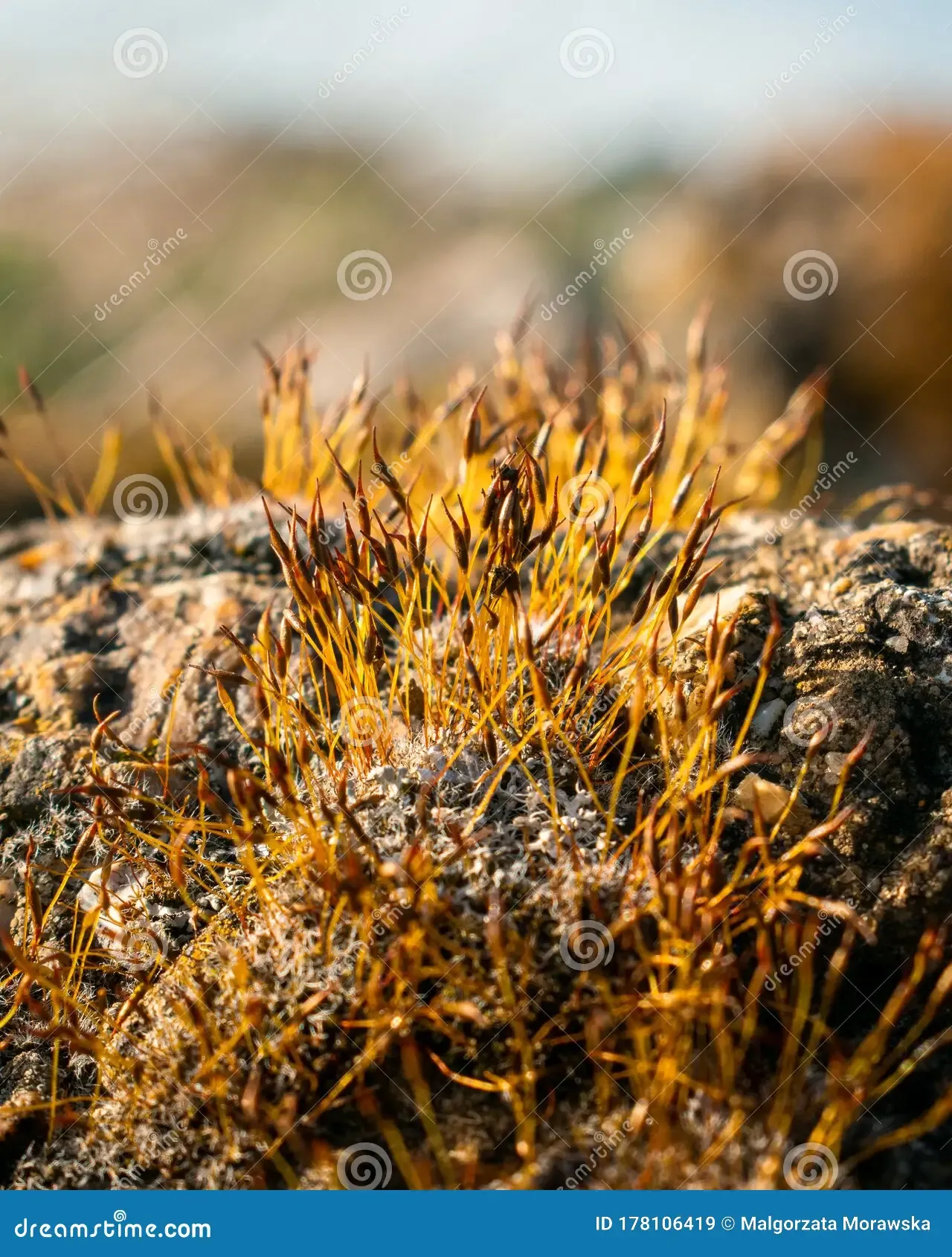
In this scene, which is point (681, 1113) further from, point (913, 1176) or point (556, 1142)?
point (913, 1176)

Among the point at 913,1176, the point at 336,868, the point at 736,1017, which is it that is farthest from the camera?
the point at 336,868

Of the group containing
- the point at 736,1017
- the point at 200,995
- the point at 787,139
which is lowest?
the point at 200,995

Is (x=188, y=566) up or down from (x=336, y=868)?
down

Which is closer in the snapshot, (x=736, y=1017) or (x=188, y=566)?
(x=736, y=1017)

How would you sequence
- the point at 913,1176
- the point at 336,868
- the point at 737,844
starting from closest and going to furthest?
the point at 913,1176, the point at 336,868, the point at 737,844

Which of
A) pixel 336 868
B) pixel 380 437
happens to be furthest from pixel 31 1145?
pixel 380 437

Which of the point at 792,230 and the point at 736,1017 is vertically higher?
the point at 792,230

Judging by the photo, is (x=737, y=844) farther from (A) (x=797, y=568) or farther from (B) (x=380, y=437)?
(B) (x=380, y=437)

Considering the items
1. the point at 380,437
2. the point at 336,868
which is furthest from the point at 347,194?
the point at 336,868

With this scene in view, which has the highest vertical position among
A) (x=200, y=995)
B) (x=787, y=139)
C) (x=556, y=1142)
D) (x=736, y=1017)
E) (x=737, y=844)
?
(x=787, y=139)
